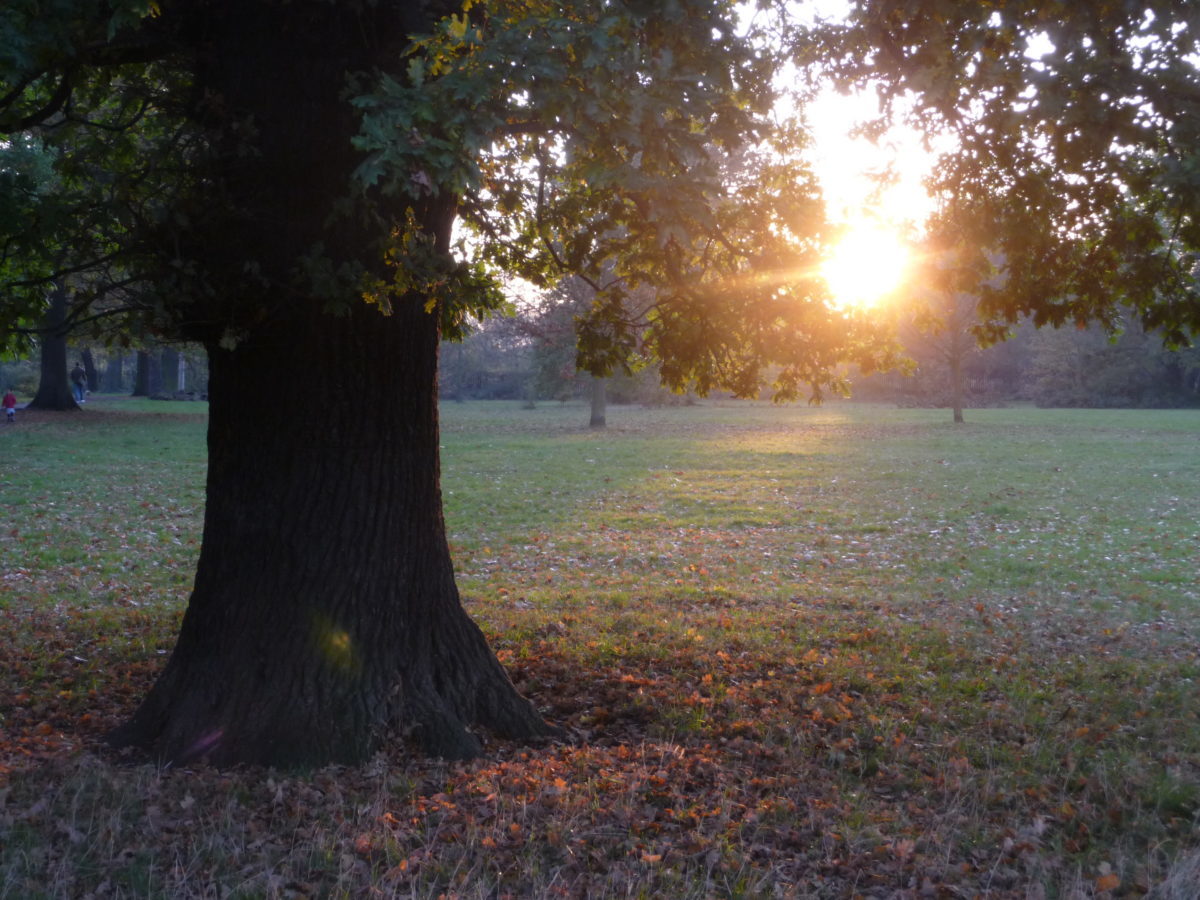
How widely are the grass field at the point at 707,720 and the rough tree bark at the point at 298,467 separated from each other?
345mm

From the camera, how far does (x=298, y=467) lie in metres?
5.62

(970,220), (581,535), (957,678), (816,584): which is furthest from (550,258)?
(581,535)

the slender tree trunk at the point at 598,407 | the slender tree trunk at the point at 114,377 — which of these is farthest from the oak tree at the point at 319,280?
the slender tree trunk at the point at 114,377

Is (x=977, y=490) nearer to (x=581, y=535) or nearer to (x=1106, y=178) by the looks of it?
(x=581, y=535)

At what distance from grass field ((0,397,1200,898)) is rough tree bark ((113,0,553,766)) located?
0.35 m

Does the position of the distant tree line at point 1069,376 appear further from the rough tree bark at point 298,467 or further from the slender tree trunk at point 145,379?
the rough tree bark at point 298,467

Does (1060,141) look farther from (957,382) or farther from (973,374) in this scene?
(973,374)

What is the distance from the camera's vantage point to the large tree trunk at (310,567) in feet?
18.3

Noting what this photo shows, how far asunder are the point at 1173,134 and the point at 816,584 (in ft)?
21.1

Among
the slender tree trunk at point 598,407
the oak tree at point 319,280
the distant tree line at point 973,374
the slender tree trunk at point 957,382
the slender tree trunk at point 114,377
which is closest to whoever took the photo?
the oak tree at point 319,280

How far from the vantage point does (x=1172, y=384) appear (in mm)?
61656

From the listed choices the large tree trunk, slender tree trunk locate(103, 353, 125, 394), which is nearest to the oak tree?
the large tree trunk

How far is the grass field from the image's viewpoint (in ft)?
13.8

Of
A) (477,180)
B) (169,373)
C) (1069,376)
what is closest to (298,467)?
(477,180)
